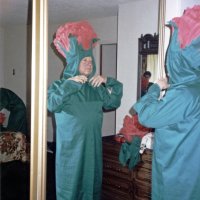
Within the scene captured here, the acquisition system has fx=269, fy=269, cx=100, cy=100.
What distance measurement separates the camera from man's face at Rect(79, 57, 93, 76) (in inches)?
46.2

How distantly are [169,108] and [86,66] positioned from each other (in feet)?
1.36

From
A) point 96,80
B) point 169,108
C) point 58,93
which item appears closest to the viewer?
point 169,108

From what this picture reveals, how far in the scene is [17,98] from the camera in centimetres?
114

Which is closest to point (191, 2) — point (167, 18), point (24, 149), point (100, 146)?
point (167, 18)

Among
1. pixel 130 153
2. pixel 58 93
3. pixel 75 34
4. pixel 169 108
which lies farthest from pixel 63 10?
pixel 130 153

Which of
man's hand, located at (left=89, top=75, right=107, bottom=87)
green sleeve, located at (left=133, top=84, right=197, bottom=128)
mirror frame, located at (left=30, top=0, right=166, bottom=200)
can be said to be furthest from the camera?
man's hand, located at (left=89, top=75, right=107, bottom=87)

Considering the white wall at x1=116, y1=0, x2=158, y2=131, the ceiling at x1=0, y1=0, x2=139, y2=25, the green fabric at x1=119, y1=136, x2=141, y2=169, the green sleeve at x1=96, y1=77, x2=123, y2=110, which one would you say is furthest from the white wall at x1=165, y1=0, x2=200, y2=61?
the green fabric at x1=119, y1=136, x2=141, y2=169

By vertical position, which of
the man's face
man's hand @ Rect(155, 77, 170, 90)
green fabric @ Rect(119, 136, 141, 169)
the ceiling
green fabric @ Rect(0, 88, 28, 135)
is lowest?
green fabric @ Rect(119, 136, 141, 169)

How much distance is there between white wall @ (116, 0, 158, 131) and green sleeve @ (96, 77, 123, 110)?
31 millimetres

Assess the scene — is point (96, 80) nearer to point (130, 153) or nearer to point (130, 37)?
point (130, 37)

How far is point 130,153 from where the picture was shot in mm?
1321

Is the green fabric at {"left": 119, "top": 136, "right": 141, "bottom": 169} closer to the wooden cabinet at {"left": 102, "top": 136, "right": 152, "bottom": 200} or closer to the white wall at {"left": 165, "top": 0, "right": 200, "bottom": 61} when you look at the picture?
the wooden cabinet at {"left": 102, "top": 136, "right": 152, "bottom": 200}

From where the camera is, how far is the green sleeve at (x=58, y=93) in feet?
3.66

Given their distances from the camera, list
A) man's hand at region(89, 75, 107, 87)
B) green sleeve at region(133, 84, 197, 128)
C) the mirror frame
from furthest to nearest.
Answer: man's hand at region(89, 75, 107, 87)
the mirror frame
green sleeve at region(133, 84, 197, 128)
